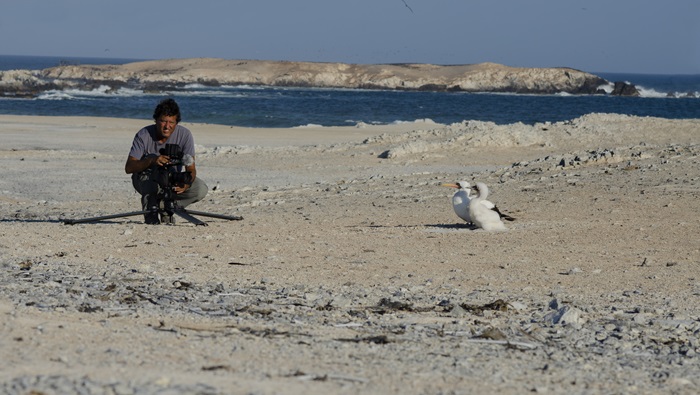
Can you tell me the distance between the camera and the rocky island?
368ft

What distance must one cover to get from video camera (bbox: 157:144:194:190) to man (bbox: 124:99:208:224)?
0.15 ft

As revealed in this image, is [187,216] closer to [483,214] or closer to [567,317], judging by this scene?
[483,214]

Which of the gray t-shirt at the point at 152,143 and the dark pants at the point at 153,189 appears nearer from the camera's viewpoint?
the gray t-shirt at the point at 152,143

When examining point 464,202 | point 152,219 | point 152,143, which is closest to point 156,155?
point 152,143

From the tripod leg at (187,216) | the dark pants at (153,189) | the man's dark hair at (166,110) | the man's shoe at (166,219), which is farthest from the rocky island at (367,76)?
the man's dark hair at (166,110)

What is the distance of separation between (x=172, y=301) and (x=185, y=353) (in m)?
1.57

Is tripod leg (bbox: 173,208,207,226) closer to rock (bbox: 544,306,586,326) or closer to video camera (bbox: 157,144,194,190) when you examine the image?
video camera (bbox: 157,144,194,190)

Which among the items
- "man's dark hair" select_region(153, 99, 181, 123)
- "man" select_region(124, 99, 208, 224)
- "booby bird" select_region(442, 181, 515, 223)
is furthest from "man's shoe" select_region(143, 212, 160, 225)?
"booby bird" select_region(442, 181, 515, 223)

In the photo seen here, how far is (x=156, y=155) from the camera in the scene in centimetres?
961

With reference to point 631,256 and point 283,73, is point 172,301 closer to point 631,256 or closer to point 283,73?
point 631,256

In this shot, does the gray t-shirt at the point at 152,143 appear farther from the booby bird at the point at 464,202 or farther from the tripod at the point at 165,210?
the booby bird at the point at 464,202

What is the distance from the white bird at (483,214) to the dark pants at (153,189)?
8.74 feet

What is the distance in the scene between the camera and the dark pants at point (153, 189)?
9.82 metres

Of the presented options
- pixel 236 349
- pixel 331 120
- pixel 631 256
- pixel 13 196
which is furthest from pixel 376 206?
pixel 331 120
